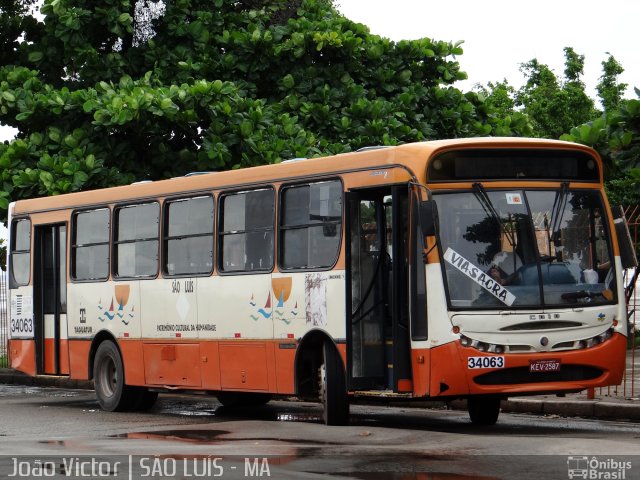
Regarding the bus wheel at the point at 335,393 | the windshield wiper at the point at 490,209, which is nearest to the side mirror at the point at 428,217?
the windshield wiper at the point at 490,209

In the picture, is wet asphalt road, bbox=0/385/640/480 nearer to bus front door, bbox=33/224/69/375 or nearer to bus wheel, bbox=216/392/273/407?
bus wheel, bbox=216/392/273/407

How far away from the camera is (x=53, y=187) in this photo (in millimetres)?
22797

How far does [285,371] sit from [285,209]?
1795 millimetres

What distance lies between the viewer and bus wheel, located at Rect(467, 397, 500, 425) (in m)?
15.6

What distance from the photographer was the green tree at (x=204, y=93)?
913 inches

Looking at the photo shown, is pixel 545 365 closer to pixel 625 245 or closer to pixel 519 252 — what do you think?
pixel 519 252

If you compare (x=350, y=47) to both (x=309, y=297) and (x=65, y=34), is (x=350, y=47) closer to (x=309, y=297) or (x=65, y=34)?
(x=65, y=34)

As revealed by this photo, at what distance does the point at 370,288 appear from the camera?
14828mm

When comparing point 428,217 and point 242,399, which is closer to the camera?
point 428,217

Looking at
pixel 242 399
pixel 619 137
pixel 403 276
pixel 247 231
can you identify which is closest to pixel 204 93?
pixel 242 399

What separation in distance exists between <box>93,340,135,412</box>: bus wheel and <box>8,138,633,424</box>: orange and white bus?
136 centimetres

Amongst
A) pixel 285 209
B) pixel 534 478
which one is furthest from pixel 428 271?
pixel 534 478

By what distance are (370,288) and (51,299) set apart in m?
7.80

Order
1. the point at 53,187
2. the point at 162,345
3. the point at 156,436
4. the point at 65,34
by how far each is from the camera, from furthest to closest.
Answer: the point at 65,34
the point at 53,187
the point at 162,345
the point at 156,436
